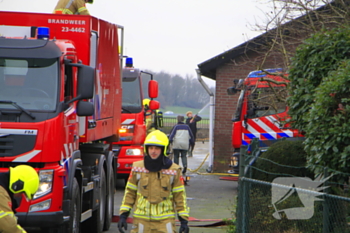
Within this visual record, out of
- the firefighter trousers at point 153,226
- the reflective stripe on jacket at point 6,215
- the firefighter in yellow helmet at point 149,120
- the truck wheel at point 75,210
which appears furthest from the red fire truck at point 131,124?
the reflective stripe on jacket at point 6,215

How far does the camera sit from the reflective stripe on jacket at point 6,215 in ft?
12.3

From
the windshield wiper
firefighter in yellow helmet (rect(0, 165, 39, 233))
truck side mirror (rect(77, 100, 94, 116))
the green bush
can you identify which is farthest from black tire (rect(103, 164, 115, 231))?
firefighter in yellow helmet (rect(0, 165, 39, 233))

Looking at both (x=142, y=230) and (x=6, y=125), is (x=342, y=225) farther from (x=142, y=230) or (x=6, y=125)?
(x=6, y=125)

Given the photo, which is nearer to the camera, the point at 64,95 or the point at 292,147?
the point at 64,95

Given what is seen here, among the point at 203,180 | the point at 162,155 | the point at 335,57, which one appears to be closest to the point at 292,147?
the point at 335,57

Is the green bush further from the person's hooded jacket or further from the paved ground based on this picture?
the person's hooded jacket

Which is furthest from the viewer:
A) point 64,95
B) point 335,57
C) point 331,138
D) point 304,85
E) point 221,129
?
point 221,129

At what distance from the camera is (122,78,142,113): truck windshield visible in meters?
14.3

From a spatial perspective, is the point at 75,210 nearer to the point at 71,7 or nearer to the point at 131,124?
the point at 71,7

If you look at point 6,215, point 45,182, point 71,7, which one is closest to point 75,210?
point 45,182

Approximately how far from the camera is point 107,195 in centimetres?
973

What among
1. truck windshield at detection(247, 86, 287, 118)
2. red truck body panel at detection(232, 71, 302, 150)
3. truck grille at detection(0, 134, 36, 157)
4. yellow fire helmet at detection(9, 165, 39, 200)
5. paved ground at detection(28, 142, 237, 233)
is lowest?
paved ground at detection(28, 142, 237, 233)

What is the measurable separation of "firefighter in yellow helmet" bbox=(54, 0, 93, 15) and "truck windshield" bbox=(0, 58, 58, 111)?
2006mm

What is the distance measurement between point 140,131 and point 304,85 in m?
6.76
